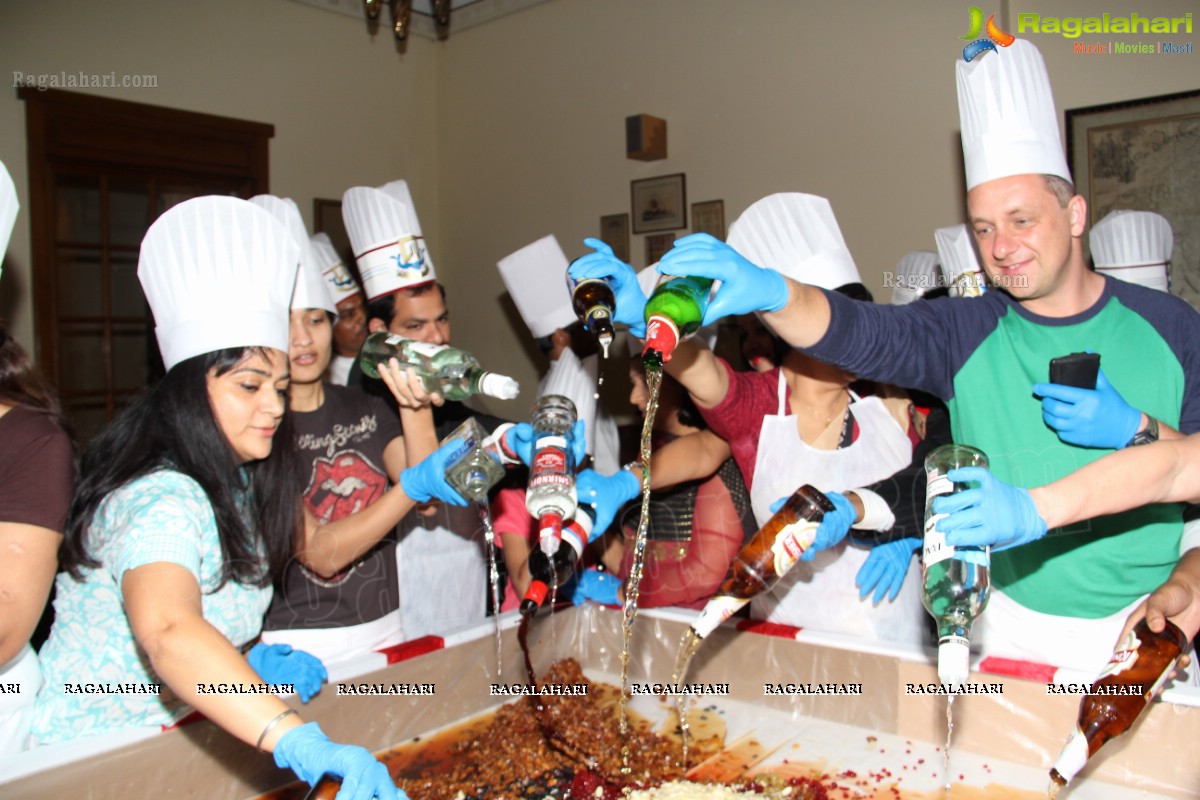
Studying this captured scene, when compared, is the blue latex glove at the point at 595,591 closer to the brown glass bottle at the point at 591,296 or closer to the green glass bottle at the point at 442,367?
the green glass bottle at the point at 442,367

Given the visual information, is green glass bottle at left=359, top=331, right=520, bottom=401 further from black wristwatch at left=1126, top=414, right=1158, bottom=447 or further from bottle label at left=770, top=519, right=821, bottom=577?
black wristwatch at left=1126, top=414, right=1158, bottom=447

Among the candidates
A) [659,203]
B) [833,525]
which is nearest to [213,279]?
[833,525]

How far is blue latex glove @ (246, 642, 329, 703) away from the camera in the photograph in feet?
4.75

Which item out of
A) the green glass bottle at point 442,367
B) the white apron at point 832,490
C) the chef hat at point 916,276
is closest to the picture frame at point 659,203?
the chef hat at point 916,276

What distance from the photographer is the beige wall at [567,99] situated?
350cm

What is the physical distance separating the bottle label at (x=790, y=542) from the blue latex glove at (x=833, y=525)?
0.13 feet

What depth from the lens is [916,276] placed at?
3061mm

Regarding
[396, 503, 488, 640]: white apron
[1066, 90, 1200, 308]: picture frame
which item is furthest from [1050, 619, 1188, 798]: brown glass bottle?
[1066, 90, 1200, 308]: picture frame

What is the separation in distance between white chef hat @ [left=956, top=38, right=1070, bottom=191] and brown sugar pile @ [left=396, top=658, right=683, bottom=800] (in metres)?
1.15

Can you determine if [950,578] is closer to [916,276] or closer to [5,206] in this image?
[5,206]

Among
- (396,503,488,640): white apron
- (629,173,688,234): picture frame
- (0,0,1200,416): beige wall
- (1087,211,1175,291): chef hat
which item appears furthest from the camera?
(629,173,688,234): picture frame

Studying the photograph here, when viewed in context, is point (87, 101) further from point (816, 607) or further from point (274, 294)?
point (816, 607)

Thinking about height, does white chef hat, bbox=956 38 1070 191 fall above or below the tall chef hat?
above

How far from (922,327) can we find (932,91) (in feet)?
7.43
